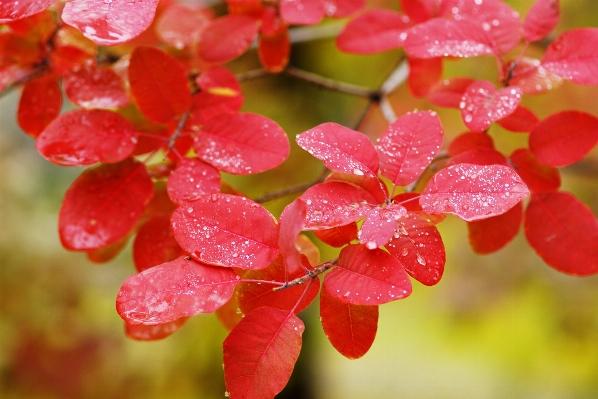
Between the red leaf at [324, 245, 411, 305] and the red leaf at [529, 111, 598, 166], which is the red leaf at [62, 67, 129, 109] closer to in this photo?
the red leaf at [324, 245, 411, 305]

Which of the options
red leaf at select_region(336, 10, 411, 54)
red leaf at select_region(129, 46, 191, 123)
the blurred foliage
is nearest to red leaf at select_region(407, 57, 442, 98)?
red leaf at select_region(336, 10, 411, 54)

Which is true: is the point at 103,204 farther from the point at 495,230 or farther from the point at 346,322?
the point at 495,230

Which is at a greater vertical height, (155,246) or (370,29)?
(370,29)

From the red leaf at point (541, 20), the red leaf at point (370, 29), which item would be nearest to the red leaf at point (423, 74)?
the red leaf at point (370, 29)

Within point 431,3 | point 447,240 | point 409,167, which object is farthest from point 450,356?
point 409,167

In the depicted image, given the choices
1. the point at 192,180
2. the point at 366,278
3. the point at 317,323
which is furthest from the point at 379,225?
the point at 317,323

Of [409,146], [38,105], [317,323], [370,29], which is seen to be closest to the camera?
[409,146]
